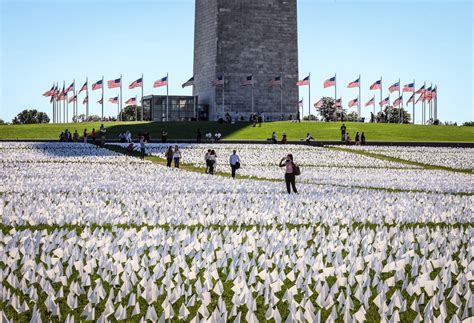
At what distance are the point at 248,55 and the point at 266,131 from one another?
33141 mm

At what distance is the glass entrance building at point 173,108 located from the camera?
116 meters

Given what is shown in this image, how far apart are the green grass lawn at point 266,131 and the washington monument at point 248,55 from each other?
838 inches

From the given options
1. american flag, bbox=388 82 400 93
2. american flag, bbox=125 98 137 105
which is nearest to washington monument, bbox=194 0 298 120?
american flag, bbox=125 98 137 105

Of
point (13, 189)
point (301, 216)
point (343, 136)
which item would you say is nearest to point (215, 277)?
point (301, 216)

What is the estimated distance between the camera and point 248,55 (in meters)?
113

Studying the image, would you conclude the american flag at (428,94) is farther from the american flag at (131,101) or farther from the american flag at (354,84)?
the american flag at (131,101)

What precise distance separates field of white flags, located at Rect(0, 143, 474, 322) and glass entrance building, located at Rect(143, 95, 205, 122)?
88.1 meters

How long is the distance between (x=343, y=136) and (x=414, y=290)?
199 ft

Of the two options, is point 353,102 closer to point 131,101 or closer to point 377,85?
point 377,85

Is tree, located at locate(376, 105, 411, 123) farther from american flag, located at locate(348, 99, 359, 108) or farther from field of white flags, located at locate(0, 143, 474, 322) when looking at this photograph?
field of white flags, located at locate(0, 143, 474, 322)

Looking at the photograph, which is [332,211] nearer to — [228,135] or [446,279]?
[446,279]

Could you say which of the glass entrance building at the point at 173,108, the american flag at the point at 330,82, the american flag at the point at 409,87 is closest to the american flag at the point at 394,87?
the american flag at the point at 409,87

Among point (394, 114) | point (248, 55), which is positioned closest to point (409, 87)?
point (248, 55)

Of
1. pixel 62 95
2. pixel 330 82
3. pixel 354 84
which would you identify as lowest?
pixel 62 95
